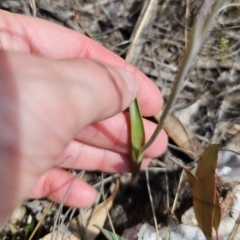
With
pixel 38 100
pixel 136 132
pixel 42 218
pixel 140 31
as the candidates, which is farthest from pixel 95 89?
pixel 140 31

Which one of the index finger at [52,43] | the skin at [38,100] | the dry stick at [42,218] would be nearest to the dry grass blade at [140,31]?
the index finger at [52,43]

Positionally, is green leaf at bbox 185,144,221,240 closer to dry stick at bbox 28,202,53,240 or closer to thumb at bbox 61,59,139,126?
thumb at bbox 61,59,139,126

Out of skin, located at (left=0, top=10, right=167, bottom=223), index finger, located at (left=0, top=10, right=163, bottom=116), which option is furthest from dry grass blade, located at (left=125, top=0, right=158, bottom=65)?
skin, located at (left=0, top=10, right=167, bottom=223)

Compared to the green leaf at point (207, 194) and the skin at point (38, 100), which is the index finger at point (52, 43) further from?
the green leaf at point (207, 194)

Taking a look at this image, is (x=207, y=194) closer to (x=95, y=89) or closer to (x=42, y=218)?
(x=95, y=89)

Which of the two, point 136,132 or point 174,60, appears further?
point 174,60
